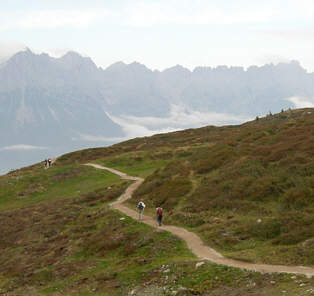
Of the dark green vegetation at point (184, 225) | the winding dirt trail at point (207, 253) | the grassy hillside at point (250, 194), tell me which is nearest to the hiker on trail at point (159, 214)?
the winding dirt trail at point (207, 253)

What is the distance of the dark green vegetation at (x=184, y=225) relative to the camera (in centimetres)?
2467

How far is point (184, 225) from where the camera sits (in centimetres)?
3584

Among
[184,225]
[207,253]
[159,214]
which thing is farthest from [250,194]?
[207,253]

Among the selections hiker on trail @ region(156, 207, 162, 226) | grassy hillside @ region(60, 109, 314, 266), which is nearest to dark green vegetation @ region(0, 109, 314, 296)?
grassy hillside @ region(60, 109, 314, 266)

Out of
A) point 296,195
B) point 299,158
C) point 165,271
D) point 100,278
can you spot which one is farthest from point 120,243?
point 299,158

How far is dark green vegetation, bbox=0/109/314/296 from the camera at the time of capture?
81.0 ft

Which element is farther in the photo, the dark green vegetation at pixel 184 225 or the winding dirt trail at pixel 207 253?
the dark green vegetation at pixel 184 225

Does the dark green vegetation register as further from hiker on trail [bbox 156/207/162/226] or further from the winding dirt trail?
hiker on trail [bbox 156/207/162/226]

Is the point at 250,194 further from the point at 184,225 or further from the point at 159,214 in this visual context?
the point at 159,214

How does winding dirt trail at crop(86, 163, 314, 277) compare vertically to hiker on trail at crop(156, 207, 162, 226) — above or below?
below

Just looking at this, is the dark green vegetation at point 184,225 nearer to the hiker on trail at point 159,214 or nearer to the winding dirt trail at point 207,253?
the winding dirt trail at point 207,253

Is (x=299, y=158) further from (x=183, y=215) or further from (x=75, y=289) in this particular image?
(x=75, y=289)

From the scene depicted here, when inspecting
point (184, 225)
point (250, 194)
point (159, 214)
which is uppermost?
point (250, 194)

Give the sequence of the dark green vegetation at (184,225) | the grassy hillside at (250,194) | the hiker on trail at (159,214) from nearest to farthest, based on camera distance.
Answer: the dark green vegetation at (184,225)
the grassy hillside at (250,194)
the hiker on trail at (159,214)
